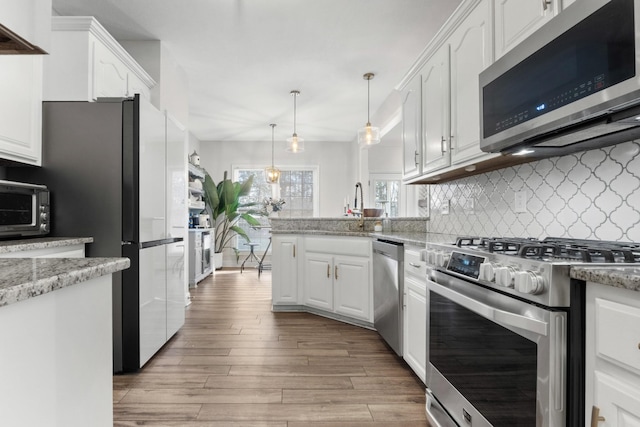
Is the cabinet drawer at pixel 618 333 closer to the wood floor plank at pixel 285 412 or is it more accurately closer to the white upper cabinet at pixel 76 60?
the wood floor plank at pixel 285 412

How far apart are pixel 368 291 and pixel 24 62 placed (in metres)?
2.81

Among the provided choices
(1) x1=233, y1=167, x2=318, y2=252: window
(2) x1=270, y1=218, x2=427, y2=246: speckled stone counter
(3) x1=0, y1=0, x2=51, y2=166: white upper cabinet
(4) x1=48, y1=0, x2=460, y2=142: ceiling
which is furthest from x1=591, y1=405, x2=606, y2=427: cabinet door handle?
(1) x1=233, y1=167, x2=318, y2=252: window

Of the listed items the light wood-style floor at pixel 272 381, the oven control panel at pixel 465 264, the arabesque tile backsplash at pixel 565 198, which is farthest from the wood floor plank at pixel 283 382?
the arabesque tile backsplash at pixel 565 198

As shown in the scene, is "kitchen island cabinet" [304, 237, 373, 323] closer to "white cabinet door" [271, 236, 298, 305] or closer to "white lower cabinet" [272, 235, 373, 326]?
"white lower cabinet" [272, 235, 373, 326]

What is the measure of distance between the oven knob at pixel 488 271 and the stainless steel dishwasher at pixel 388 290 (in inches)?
42.9

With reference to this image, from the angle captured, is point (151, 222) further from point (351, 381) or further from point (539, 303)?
point (539, 303)

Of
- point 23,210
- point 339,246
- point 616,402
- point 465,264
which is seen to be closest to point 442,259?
point 465,264

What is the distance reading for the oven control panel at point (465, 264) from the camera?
1282 millimetres

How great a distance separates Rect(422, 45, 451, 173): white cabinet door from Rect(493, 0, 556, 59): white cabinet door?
0.49m

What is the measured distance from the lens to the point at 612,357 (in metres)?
0.83

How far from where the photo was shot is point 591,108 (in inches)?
42.5

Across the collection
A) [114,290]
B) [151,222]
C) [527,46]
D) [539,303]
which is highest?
[527,46]

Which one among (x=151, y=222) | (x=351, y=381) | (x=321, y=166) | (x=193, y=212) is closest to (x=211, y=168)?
(x=193, y=212)

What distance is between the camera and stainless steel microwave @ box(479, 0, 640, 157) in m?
0.98
